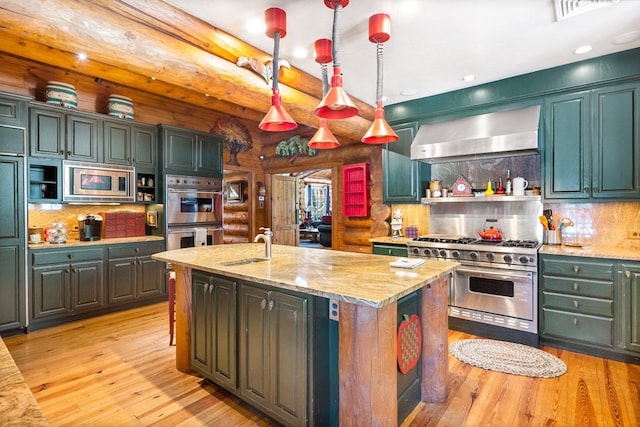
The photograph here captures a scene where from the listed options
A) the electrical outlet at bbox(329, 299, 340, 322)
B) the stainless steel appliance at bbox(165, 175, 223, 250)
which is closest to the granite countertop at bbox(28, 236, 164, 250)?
the stainless steel appliance at bbox(165, 175, 223, 250)

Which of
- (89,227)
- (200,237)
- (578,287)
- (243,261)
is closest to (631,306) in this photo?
(578,287)

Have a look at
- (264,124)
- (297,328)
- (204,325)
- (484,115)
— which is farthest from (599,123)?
(204,325)

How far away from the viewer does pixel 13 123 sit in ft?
11.4

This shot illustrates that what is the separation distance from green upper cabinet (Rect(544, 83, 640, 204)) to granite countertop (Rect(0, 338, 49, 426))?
424 cm

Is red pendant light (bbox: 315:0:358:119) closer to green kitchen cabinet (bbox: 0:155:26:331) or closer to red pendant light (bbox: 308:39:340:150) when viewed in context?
red pendant light (bbox: 308:39:340:150)

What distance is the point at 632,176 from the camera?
10.3 ft

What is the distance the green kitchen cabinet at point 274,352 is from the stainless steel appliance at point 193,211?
3163 mm

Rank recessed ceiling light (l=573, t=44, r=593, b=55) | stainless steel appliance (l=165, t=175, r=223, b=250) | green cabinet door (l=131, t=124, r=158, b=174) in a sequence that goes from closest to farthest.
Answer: recessed ceiling light (l=573, t=44, r=593, b=55) < green cabinet door (l=131, t=124, r=158, b=174) < stainless steel appliance (l=165, t=175, r=223, b=250)

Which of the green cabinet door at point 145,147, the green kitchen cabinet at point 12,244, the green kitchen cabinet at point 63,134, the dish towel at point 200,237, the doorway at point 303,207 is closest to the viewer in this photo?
the green kitchen cabinet at point 12,244

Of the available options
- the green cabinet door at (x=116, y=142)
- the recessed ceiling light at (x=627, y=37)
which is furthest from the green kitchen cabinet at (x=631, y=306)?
the green cabinet door at (x=116, y=142)

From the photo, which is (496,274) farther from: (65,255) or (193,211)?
(65,255)

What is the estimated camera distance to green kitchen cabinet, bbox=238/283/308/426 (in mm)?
1880

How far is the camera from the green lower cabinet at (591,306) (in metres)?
2.90

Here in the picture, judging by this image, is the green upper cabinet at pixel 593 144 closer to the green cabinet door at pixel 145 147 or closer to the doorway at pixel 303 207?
the doorway at pixel 303 207
